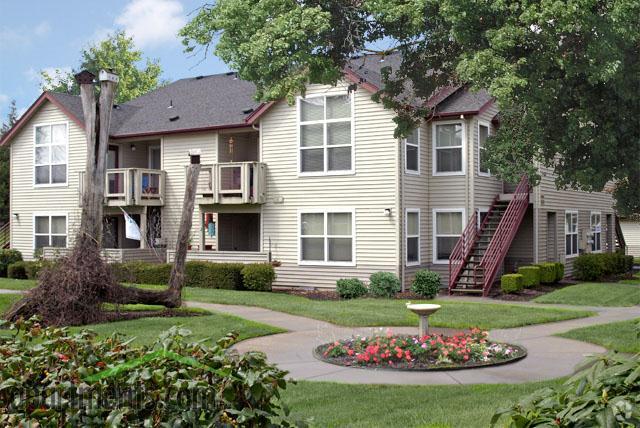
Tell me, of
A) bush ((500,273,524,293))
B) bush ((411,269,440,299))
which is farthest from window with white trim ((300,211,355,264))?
bush ((500,273,524,293))

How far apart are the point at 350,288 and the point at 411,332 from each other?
8085 millimetres

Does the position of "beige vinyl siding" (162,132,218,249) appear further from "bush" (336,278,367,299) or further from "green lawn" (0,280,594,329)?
"green lawn" (0,280,594,329)

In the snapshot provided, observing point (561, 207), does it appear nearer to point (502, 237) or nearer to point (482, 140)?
point (482, 140)

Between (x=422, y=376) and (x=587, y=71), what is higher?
(x=587, y=71)

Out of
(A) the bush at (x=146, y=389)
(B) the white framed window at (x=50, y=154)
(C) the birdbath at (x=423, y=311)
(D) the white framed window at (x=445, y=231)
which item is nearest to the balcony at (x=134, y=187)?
(B) the white framed window at (x=50, y=154)

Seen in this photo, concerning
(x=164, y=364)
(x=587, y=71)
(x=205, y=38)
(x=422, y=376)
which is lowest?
(x=422, y=376)

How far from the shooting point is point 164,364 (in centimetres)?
361

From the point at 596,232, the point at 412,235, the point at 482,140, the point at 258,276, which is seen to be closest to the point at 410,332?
the point at 258,276

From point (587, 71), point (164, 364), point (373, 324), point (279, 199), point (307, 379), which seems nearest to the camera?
point (164, 364)

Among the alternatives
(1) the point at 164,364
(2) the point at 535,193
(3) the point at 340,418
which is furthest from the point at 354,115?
(1) the point at 164,364

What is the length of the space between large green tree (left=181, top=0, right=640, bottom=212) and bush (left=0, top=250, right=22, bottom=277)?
1778 cm

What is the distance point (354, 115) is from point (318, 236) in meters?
3.88

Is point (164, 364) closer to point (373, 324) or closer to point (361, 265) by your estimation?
point (373, 324)

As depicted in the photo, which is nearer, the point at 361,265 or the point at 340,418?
the point at 340,418
